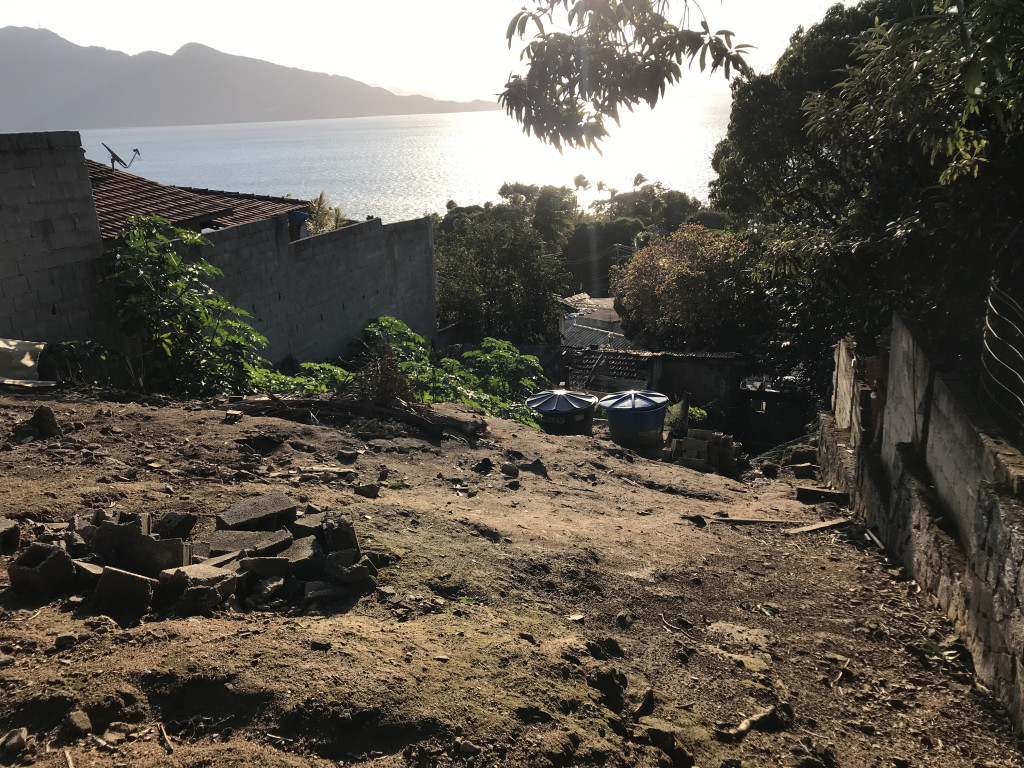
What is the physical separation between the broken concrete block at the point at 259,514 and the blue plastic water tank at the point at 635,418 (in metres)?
9.85

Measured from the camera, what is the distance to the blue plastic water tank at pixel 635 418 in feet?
47.1

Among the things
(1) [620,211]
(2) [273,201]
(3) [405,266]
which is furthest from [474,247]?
(1) [620,211]

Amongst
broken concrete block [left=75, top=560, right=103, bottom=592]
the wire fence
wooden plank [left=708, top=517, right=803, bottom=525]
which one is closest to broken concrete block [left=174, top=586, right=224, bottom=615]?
broken concrete block [left=75, top=560, right=103, bottom=592]

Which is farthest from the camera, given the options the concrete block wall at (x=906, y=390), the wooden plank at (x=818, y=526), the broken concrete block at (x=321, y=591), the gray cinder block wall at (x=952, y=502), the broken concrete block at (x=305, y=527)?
the wooden plank at (x=818, y=526)

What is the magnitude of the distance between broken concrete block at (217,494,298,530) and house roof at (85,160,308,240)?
24.3ft

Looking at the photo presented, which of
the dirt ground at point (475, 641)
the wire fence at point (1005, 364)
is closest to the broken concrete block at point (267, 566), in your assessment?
the dirt ground at point (475, 641)

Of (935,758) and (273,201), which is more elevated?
(273,201)

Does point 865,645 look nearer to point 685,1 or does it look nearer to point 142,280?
point 685,1

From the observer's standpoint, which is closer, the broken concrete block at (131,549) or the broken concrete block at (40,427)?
the broken concrete block at (131,549)

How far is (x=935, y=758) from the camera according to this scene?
159 inches

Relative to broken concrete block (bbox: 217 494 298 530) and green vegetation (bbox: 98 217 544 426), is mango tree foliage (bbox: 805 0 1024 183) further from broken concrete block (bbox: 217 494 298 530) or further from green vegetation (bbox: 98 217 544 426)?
green vegetation (bbox: 98 217 544 426)

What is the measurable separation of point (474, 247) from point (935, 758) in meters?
27.5

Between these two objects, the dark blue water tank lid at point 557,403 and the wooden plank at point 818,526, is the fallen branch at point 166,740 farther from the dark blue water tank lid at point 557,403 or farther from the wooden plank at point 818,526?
the dark blue water tank lid at point 557,403

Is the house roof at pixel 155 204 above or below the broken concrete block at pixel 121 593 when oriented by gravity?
above
